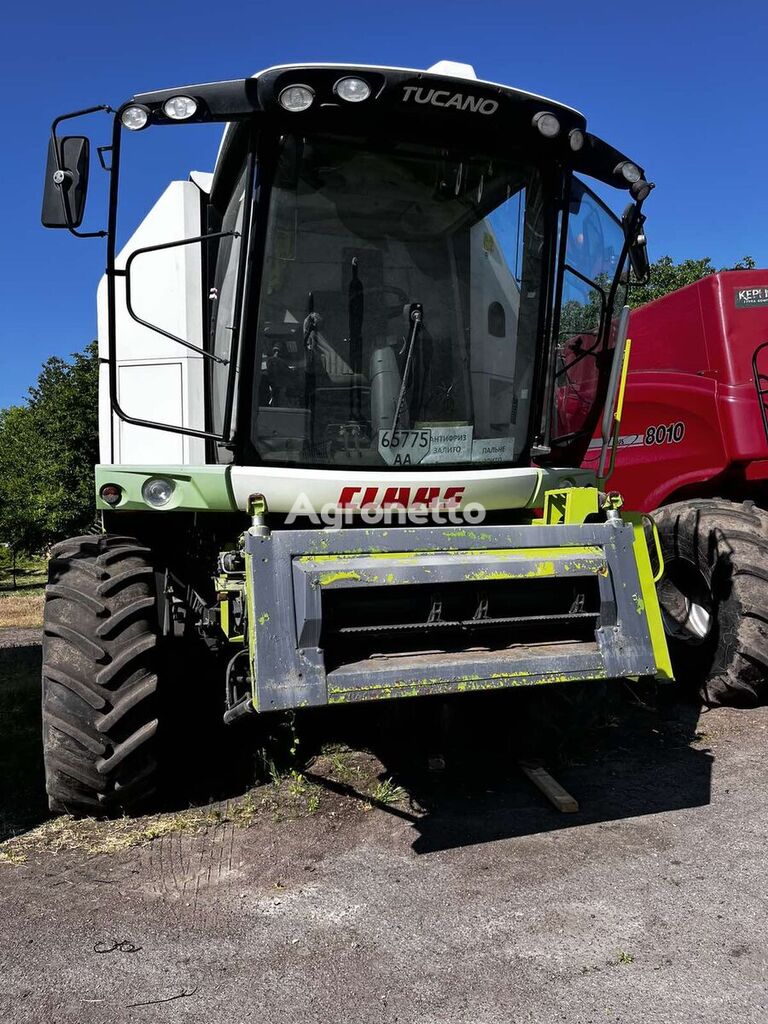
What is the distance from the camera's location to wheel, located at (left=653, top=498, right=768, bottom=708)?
191 inches

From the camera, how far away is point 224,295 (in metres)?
3.92

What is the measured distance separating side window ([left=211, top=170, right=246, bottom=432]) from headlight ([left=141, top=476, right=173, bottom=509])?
0.35 m

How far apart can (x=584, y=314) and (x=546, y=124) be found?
37.3 inches

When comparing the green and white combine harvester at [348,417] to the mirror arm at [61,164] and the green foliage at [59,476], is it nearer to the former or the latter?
the mirror arm at [61,164]

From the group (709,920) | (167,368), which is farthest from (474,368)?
(709,920)

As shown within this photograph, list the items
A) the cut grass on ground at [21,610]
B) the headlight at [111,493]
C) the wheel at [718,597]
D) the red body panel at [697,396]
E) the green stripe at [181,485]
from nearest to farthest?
the green stripe at [181,485]
the headlight at [111,493]
the wheel at [718,597]
the red body panel at [697,396]
the cut grass on ground at [21,610]

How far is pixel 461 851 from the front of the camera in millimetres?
3344

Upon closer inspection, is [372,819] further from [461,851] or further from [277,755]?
[277,755]

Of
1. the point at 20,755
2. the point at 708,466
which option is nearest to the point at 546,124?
the point at 708,466

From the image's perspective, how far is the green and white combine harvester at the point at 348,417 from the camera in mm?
3289

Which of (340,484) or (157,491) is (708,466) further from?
(157,491)

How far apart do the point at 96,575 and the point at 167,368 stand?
105 centimetres

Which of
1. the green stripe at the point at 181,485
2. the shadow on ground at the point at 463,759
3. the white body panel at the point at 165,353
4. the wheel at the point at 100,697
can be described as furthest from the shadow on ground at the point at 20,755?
the white body panel at the point at 165,353

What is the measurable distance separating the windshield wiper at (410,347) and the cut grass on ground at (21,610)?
9.47 m
